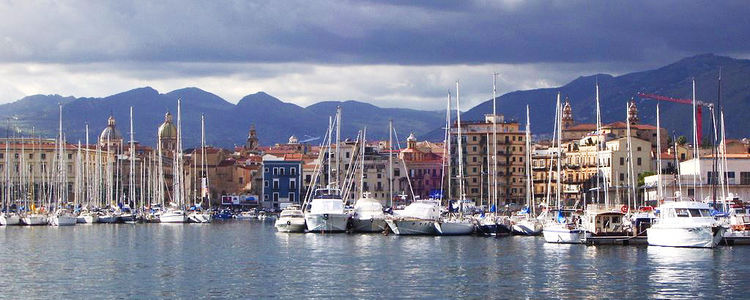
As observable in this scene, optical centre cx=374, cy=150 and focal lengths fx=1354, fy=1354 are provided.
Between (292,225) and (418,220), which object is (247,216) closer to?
(292,225)

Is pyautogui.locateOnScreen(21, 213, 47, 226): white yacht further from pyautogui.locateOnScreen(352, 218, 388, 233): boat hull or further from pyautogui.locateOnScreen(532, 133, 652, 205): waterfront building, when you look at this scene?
pyautogui.locateOnScreen(532, 133, 652, 205): waterfront building

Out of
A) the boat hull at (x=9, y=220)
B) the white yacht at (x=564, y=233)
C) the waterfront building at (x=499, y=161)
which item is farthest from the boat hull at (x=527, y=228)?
the waterfront building at (x=499, y=161)

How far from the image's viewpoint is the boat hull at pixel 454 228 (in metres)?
94.8

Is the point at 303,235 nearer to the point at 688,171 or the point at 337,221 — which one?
the point at 337,221

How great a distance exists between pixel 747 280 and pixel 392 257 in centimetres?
2152

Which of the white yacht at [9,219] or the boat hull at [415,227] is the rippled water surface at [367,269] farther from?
the white yacht at [9,219]

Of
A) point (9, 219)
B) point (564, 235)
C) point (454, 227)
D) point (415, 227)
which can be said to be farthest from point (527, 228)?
point (9, 219)

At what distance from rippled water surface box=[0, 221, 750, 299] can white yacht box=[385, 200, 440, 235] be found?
18.3ft

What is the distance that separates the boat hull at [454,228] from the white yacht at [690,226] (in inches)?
957

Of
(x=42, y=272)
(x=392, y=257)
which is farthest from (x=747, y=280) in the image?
(x=42, y=272)

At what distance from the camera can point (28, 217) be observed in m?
127

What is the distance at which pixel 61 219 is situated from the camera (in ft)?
417

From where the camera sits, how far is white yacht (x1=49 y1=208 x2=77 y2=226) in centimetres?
12681

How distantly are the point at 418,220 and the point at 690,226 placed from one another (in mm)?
28100
